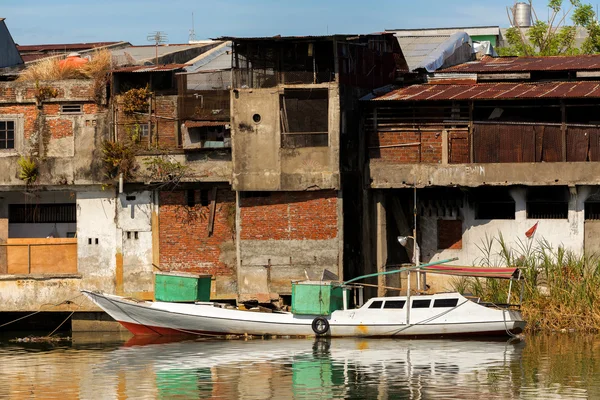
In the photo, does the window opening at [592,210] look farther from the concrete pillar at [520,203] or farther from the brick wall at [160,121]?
the brick wall at [160,121]

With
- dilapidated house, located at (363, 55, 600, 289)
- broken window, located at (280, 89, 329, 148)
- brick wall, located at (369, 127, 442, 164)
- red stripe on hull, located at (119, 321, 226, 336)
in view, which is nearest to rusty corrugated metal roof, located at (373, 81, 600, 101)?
dilapidated house, located at (363, 55, 600, 289)

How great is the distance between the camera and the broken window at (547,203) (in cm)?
3466

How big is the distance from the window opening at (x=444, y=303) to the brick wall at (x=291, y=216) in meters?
3.58

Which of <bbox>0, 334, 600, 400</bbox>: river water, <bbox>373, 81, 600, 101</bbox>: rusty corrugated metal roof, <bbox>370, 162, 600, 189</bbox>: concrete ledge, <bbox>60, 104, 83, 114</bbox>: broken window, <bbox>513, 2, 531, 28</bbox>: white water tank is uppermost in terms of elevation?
<bbox>513, 2, 531, 28</bbox>: white water tank

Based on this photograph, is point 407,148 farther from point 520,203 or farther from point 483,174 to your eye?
point 520,203

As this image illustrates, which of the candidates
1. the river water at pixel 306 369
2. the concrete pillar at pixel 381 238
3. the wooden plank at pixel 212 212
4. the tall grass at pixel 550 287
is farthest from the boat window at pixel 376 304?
the wooden plank at pixel 212 212

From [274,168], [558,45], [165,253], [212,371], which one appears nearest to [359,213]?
[274,168]

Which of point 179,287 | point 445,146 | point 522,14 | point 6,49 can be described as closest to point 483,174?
point 445,146

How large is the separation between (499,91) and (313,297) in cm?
831

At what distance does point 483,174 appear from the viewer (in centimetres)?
3409

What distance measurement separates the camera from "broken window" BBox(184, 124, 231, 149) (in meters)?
35.2

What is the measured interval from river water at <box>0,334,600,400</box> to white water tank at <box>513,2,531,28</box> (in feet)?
121

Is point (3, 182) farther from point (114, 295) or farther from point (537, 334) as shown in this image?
point (537, 334)

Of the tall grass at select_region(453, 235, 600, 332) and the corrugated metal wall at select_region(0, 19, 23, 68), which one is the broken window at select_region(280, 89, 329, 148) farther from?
the corrugated metal wall at select_region(0, 19, 23, 68)
